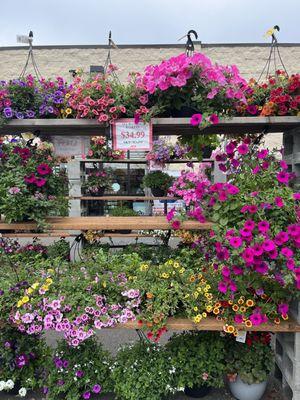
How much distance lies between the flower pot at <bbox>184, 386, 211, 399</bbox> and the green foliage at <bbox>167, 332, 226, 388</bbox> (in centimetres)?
4

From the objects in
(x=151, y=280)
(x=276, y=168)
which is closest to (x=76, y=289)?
(x=151, y=280)

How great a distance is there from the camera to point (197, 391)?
9.40ft

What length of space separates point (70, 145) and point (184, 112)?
0.97 m

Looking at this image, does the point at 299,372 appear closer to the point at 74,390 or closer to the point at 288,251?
the point at 288,251

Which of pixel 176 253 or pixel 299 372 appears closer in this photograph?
pixel 299 372

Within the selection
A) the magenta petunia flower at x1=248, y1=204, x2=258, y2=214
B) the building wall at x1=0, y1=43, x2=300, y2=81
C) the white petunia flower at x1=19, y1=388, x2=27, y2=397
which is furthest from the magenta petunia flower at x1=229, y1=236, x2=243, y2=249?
the building wall at x1=0, y1=43, x2=300, y2=81

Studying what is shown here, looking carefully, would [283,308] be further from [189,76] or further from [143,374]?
[189,76]

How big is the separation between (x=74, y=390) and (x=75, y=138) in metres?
1.89

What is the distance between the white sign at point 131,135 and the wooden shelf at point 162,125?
0.09 metres

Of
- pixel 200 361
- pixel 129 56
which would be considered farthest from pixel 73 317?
pixel 129 56

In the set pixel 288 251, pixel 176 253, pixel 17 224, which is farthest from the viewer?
pixel 176 253

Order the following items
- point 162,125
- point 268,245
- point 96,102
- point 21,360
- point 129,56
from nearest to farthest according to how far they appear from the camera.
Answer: point 268,245, point 96,102, point 162,125, point 21,360, point 129,56

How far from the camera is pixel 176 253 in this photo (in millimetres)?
4742

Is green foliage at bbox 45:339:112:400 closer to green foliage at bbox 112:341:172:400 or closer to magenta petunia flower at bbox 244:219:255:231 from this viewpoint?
green foliage at bbox 112:341:172:400
